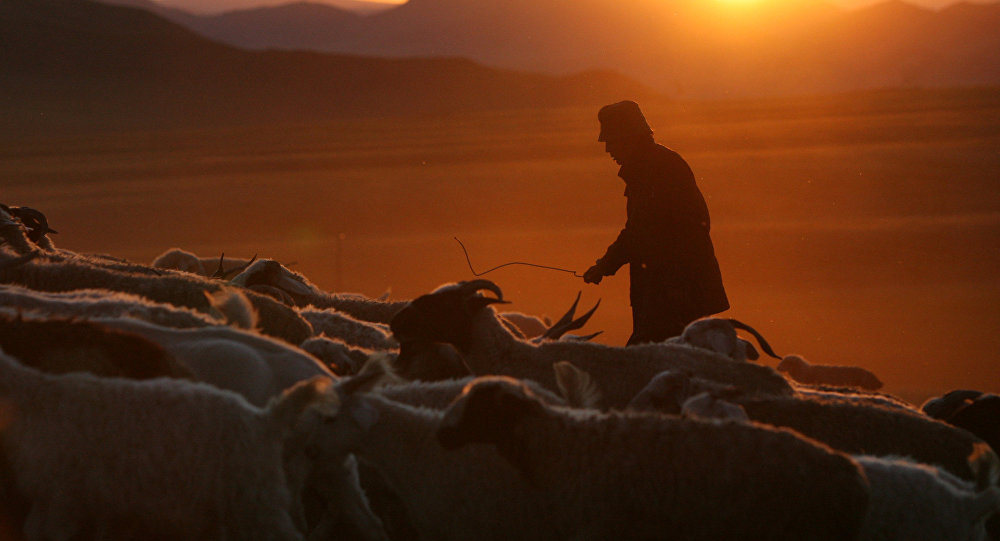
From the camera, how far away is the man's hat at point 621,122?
Answer: 282 inches

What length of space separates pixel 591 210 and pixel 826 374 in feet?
Result: 61.9

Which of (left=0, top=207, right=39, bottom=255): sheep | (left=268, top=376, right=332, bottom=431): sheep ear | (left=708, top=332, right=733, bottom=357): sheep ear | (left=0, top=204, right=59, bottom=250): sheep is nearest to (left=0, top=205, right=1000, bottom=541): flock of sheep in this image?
(left=268, top=376, right=332, bottom=431): sheep ear

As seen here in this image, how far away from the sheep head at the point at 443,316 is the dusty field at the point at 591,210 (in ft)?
17.8

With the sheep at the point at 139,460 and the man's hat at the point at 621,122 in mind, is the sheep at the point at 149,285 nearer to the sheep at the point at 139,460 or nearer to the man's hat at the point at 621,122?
the man's hat at the point at 621,122

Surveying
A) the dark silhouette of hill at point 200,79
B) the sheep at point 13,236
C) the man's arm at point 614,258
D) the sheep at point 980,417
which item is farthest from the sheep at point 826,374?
the dark silhouette of hill at point 200,79

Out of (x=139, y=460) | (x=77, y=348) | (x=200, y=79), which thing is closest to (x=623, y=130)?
(x=77, y=348)

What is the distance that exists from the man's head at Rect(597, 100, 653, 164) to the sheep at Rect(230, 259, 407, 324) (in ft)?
5.82

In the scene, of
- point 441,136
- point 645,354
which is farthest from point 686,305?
point 441,136

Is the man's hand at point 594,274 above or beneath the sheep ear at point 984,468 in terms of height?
above

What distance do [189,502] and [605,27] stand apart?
176 m

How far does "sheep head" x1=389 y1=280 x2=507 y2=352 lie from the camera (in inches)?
215

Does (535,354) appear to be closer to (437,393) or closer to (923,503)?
(437,393)

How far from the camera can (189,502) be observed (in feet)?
11.2

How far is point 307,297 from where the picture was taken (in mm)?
7812
